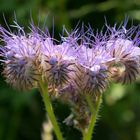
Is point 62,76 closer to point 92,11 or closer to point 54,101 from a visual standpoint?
point 54,101

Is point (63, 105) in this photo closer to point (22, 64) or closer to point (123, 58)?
point (123, 58)

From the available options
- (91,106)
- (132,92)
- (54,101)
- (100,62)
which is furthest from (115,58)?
(132,92)

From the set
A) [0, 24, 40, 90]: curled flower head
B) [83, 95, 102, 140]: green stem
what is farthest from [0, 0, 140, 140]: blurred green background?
[0, 24, 40, 90]: curled flower head

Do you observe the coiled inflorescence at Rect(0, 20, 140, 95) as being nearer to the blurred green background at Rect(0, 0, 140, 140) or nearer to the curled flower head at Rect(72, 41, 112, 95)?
the curled flower head at Rect(72, 41, 112, 95)

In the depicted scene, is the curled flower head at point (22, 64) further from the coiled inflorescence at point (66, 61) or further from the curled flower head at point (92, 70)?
the curled flower head at point (92, 70)

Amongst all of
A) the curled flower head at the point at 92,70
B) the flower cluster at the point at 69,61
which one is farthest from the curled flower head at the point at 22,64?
the curled flower head at the point at 92,70

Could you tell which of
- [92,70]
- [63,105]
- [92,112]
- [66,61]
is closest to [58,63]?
[66,61]
